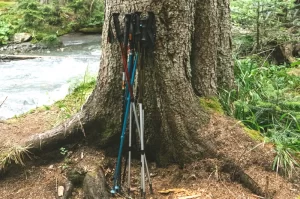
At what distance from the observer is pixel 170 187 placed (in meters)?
3.28

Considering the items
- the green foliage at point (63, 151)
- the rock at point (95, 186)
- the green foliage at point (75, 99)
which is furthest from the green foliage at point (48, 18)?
the rock at point (95, 186)

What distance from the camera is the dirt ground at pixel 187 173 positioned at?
3.15 m

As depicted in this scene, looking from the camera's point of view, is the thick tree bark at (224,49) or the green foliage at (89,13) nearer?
the thick tree bark at (224,49)

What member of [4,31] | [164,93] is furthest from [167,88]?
[4,31]

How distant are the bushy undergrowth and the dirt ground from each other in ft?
0.58

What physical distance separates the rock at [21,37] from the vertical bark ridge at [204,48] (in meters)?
13.7

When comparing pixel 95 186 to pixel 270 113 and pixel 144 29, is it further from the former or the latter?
pixel 270 113

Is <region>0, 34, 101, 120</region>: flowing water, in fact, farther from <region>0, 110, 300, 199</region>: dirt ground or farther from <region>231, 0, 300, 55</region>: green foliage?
<region>231, 0, 300, 55</region>: green foliage

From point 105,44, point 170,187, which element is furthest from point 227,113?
point 105,44

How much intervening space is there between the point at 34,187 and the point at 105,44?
1.55m

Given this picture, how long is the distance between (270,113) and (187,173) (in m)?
1.37

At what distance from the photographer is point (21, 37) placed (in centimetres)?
1597

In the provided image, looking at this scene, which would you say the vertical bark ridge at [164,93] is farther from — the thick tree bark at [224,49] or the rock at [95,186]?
the thick tree bark at [224,49]

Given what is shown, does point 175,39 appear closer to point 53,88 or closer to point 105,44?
point 105,44
